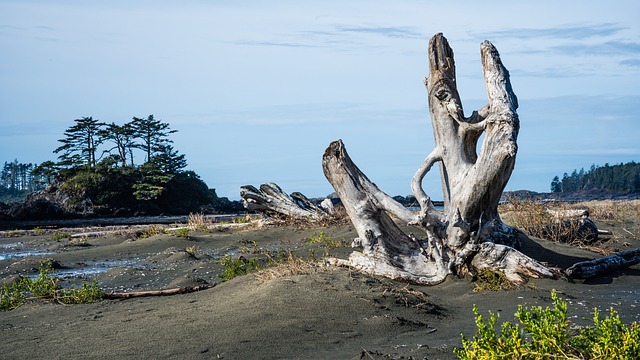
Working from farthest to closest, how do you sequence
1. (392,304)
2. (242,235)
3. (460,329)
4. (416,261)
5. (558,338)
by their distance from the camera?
(242,235) → (416,261) → (392,304) → (460,329) → (558,338)

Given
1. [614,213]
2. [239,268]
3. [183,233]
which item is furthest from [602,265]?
[614,213]

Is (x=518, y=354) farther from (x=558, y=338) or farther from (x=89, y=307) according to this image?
(x=89, y=307)

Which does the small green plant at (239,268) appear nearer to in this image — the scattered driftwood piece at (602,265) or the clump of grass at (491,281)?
the clump of grass at (491,281)

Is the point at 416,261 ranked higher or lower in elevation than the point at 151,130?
lower

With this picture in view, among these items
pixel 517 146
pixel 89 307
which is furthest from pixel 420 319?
pixel 89 307

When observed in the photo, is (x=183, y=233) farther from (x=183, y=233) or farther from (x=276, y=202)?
(x=276, y=202)

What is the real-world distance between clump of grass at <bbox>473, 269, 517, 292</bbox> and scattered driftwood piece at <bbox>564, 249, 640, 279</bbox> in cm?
94

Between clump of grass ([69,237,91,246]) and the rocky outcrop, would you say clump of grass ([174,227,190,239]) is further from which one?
the rocky outcrop

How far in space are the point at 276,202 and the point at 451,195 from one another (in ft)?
32.9

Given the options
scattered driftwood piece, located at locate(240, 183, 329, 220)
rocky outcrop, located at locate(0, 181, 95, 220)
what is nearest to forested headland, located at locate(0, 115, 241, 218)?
rocky outcrop, located at locate(0, 181, 95, 220)

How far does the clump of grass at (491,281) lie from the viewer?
33.6 ft

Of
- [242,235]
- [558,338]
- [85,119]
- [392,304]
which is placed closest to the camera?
[558,338]

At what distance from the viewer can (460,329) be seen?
8039mm

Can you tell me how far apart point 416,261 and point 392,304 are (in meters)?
2.49
